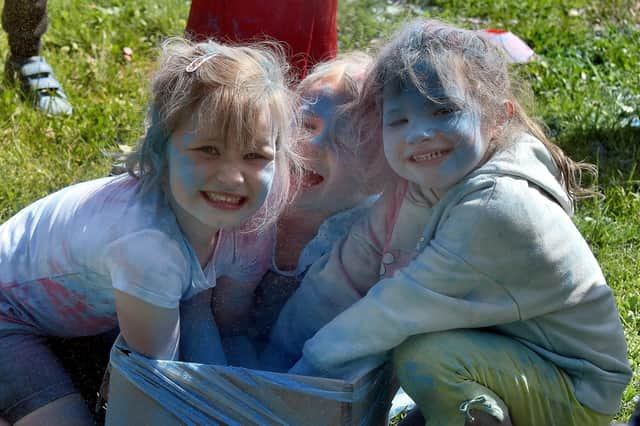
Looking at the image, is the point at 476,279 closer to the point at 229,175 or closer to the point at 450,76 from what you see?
the point at 450,76

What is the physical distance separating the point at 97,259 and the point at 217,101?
1.50 feet

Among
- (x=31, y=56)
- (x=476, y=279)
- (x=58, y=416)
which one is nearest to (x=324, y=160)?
(x=476, y=279)

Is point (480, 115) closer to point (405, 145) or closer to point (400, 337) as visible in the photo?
point (405, 145)

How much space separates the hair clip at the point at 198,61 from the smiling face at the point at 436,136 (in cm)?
42

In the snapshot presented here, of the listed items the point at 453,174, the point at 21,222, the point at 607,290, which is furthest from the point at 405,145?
the point at 21,222

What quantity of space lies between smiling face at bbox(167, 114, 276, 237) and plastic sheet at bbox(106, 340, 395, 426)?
36 cm

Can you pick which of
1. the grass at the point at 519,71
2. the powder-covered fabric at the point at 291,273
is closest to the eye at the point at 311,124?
the powder-covered fabric at the point at 291,273

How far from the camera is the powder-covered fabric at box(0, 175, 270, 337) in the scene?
208 centimetres

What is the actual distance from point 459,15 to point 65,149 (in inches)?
95.1

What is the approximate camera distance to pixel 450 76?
206cm

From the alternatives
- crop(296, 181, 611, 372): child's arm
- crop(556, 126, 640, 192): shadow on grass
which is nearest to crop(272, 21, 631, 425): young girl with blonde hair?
crop(296, 181, 611, 372): child's arm

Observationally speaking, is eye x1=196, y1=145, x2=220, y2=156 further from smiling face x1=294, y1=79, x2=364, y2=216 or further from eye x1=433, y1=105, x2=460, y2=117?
eye x1=433, y1=105, x2=460, y2=117

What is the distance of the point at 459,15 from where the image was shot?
5.09 m

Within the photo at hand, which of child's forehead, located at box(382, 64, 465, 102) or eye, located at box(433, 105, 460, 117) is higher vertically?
child's forehead, located at box(382, 64, 465, 102)
